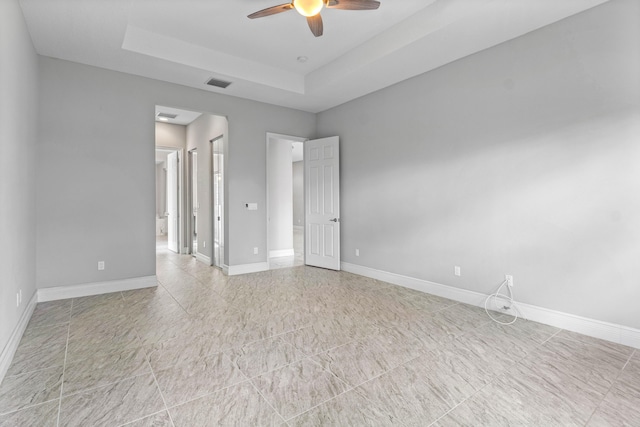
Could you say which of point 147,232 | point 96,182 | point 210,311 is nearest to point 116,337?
point 210,311

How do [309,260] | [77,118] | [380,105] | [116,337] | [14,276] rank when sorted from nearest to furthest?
[14,276] < [116,337] < [77,118] < [380,105] < [309,260]

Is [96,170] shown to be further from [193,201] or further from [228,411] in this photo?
[228,411]

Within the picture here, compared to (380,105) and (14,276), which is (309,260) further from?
(14,276)

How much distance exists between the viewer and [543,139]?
10.2ft

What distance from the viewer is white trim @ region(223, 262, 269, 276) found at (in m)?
5.14

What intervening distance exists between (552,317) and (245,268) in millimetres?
4218

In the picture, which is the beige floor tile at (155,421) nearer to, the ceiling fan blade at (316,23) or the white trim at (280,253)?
the ceiling fan blade at (316,23)

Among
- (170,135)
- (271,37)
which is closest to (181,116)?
(170,135)

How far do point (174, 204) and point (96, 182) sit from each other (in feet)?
11.8

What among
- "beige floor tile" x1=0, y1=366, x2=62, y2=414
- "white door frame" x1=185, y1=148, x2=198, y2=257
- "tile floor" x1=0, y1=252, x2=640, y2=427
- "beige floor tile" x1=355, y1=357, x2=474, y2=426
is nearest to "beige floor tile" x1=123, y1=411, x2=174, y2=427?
"tile floor" x1=0, y1=252, x2=640, y2=427

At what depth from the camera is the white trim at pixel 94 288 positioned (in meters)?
3.73

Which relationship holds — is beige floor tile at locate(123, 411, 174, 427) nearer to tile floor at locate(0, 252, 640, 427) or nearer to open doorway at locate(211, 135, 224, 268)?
tile floor at locate(0, 252, 640, 427)

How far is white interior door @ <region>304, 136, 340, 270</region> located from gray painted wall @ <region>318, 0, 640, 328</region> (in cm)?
108

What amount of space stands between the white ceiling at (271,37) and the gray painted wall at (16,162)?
49 centimetres
